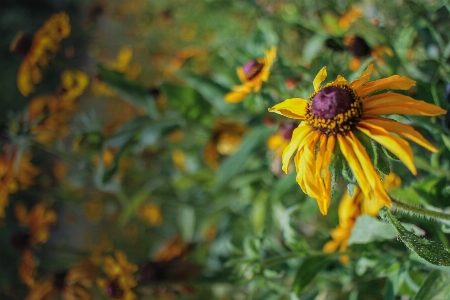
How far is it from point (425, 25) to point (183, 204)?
80 centimetres

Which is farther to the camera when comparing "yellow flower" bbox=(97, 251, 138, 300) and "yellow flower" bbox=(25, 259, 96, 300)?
"yellow flower" bbox=(25, 259, 96, 300)

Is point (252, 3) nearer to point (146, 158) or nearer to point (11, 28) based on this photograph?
point (146, 158)

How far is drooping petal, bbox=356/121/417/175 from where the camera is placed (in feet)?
1.36

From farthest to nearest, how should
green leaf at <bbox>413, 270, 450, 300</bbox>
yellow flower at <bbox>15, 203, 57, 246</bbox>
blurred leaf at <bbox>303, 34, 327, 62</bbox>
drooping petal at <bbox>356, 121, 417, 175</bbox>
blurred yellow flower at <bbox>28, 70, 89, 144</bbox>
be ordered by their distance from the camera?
yellow flower at <bbox>15, 203, 57, 246</bbox>, blurred yellow flower at <bbox>28, 70, 89, 144</bbox>, blurred leaf at <bbox>303, 34, 327, 62</bbox>, green leaf at <bbox>413, 270, 450, 300</bbox>, drooping petal at <bbox>356, 121, 417, 175</bbox>

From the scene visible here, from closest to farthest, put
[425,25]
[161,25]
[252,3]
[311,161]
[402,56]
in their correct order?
[311,161]
[425,25]
[402,56]
[252,3]
[161,25]

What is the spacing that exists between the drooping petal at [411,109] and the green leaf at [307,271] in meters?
0.34

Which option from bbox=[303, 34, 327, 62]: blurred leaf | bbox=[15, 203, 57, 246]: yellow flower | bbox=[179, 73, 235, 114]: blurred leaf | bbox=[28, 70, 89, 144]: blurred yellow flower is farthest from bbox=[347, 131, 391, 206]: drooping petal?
bbox=[15, 203, 57, 246]: yellow flower


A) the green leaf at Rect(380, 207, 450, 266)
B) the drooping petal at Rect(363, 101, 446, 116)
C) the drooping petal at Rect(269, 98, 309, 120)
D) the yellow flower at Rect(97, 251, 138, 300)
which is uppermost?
the drooping petal at Rect(363, 101, 446, 116)

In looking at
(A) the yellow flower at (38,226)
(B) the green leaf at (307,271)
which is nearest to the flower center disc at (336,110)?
(B) the green leaf at (307,271)

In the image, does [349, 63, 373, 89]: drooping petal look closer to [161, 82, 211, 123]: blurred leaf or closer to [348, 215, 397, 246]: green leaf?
[348, 215, 397, 246]: green leaf

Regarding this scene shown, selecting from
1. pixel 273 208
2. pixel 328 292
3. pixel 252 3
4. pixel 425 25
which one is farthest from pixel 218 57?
pixel 328 292

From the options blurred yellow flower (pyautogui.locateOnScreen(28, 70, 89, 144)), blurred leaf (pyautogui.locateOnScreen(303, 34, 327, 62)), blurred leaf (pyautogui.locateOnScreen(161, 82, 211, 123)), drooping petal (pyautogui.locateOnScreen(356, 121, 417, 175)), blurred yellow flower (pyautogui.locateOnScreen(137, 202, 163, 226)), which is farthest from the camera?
blurred yellow flower (pyautogui.locateOnScreen(137, 202, 163, 226))

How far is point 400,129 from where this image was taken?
444 millimetres

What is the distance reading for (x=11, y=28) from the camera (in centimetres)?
230
